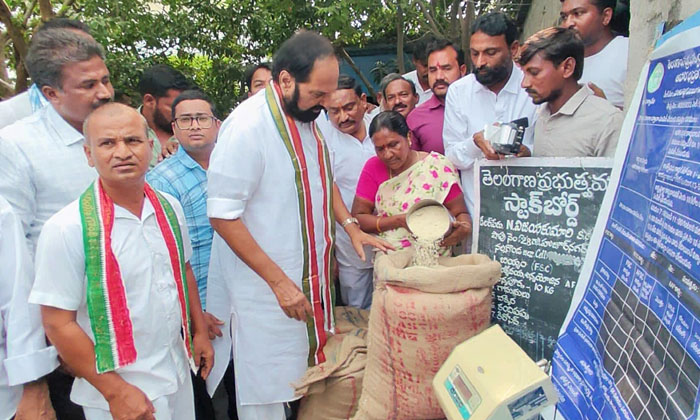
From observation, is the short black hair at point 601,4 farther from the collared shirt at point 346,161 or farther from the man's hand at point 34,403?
the man's hand at point 34,403

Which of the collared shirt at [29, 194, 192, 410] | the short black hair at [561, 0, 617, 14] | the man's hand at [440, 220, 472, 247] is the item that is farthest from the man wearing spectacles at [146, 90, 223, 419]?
the short black hair at [561, 0, 617, 14]

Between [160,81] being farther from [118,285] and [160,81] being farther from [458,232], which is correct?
[458,232]

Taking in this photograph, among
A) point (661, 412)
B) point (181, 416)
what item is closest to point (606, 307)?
point (661, 412)

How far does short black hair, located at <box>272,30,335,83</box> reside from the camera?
200 centimetres

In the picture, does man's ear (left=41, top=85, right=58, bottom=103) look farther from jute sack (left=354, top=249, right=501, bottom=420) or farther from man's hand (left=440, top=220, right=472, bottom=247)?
man's hand (left=440, top=220, right=472, bottom=247)

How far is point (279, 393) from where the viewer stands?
2.24 m

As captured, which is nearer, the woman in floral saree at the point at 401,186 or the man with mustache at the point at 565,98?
the man with mustache at the point at 565,98

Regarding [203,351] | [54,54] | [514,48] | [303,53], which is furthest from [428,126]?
[54,54]

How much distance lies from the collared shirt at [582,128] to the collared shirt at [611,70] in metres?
0.52

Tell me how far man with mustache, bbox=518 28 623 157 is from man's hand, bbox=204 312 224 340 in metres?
1.69

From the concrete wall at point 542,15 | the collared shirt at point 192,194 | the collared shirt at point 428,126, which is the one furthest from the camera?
the concrete wall at point 542,15

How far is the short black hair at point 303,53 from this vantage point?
2000mm

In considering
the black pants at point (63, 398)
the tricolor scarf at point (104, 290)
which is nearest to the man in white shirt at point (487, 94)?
the tricolor scarf at point (104, 290)

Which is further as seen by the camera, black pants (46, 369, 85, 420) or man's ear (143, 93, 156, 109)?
man's ear (143, 93, 156, 109)
